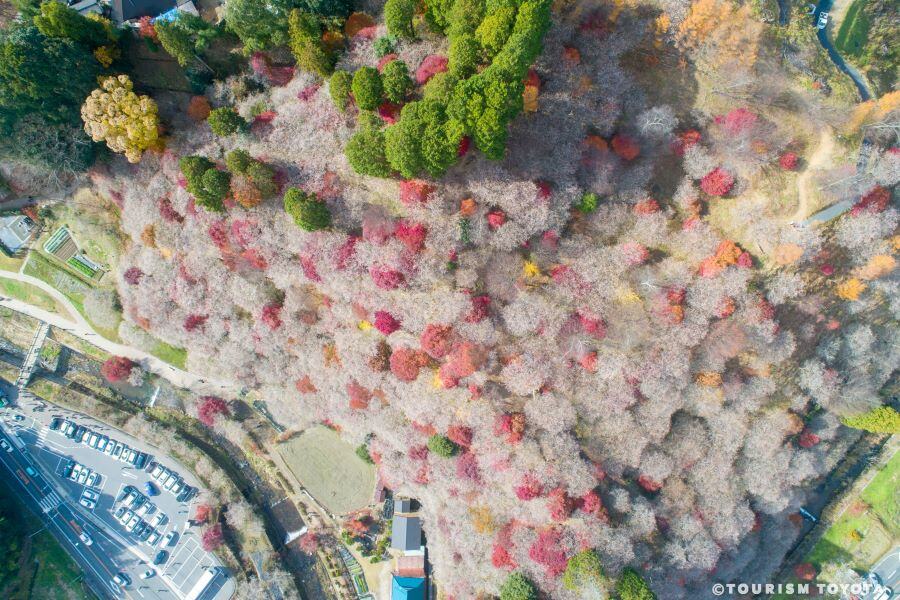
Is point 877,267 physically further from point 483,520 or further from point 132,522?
point 132,522

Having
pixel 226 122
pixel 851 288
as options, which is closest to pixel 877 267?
pixel 851 288

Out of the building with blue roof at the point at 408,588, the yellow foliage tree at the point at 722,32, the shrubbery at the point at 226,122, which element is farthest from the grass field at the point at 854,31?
the building with blue roof at the point at 408,588

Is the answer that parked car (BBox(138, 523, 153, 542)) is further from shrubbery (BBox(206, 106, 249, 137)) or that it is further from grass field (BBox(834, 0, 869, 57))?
grass field (BBox(834, 0, 869, 57))

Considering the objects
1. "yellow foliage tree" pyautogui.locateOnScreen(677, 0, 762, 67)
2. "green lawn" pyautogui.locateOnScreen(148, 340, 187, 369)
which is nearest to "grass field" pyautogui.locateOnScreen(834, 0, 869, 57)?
A: "yellow foliage tree" pyautogui.locateOnScreen(677, 0, 762, 67)

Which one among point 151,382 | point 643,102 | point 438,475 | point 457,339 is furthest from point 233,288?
point 643,102

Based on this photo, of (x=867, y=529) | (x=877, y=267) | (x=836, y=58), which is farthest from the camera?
(x=867, y=529)

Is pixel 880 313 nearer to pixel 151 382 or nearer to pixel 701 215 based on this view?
pixel 701 215
